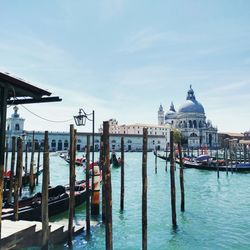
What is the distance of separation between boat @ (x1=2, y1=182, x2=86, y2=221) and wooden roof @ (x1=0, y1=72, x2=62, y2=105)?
10.6ft

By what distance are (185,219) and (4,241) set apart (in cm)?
630

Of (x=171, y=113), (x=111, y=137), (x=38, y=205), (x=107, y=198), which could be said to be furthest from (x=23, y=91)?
(x=171, y=113)

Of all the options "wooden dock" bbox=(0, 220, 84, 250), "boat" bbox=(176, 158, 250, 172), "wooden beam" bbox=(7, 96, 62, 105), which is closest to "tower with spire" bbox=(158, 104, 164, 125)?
"boat" bbox=(176, 158, 250, 172)

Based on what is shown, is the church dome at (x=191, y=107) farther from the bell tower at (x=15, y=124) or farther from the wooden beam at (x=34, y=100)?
the wooden beam at (x=34, y=100)

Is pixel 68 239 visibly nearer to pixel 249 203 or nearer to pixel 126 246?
pixel 126 246

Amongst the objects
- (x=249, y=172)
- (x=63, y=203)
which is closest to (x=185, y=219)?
(x=63, y=203)

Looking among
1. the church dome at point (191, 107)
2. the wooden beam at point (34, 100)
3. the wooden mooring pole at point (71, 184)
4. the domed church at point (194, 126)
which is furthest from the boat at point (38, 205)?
the church dome at point (191, 107)

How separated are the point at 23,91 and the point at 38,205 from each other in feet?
14.5

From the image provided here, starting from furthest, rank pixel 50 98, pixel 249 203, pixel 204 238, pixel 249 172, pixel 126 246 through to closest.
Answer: pixel 249 172
pixel 249 203
pixel 204 238
pixel 126 246
pixel 50 98

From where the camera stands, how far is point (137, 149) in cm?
8506

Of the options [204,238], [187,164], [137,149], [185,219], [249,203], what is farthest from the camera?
[137,149]

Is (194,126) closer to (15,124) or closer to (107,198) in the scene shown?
(15,124)

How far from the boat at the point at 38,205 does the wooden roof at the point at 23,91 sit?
3222 mm

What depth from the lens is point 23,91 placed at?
5.21m
